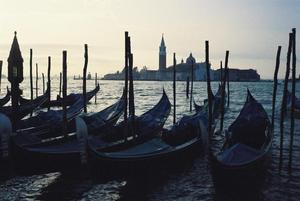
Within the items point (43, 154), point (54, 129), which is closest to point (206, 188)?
point (43, 154)

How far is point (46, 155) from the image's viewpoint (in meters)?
12.3

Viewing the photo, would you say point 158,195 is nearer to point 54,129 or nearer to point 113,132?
point 113,132

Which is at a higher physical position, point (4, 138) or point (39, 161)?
point (4, 138)

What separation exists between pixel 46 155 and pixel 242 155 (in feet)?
18.7

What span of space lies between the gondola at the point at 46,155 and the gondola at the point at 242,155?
3812 mm

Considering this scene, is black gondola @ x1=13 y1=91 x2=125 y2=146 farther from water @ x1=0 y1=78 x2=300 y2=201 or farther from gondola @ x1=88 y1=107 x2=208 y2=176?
gondola @ x1=88 y1=107 x2=208 y2=176

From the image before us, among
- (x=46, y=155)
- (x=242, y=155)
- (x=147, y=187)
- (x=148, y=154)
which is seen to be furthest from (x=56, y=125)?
(x=242, y=155)

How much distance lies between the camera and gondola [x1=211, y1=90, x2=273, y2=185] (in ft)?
35.8

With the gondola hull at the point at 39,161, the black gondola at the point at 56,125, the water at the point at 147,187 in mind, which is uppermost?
the black gondola at the point at 56,125

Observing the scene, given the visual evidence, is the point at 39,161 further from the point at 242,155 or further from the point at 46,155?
the point at 242,155

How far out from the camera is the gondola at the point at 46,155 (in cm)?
1209

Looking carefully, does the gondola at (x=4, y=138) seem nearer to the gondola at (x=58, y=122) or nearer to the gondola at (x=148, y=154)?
the gondola at (x=58, y=122)

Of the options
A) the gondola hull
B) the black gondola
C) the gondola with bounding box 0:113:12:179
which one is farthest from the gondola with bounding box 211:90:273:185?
the gondola with bounding box 0:113:12:179

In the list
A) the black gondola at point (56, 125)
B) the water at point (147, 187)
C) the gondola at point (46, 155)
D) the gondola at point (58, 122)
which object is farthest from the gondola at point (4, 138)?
the gondola at point (58, 122)
